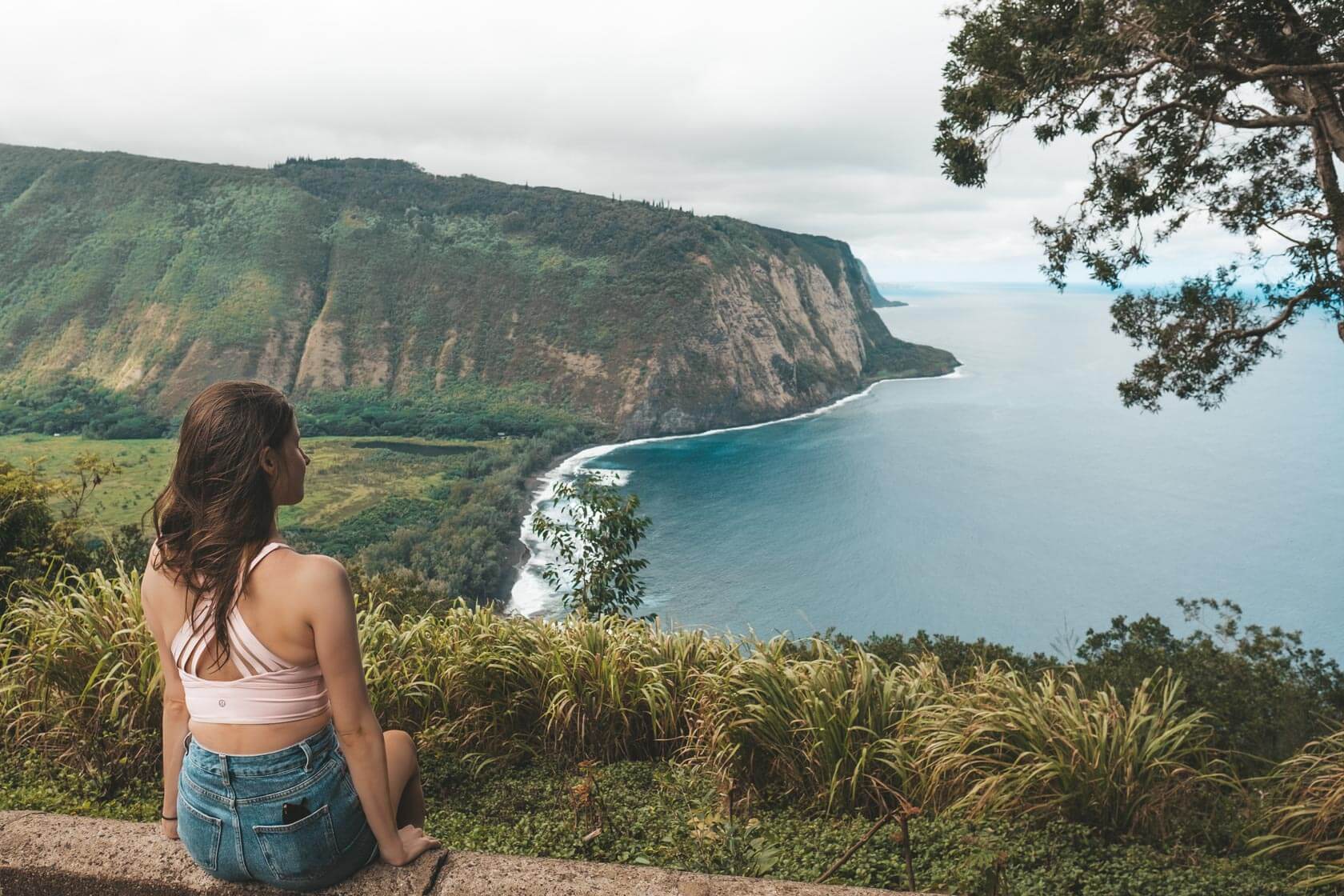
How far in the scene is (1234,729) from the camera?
7.24 metres

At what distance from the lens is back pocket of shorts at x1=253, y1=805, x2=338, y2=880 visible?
5.71ft

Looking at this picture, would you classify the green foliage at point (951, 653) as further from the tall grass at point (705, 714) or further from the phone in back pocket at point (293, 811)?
the phone in back pocket at point (293, 811)

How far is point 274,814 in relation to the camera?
1.74 metres

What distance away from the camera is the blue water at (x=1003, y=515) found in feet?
141

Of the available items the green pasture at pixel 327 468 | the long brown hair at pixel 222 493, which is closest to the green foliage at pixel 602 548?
the long brown hair at pixel 222 493

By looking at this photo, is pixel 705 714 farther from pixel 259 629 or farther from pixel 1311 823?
pixel 259 629

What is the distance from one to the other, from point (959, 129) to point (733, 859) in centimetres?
635

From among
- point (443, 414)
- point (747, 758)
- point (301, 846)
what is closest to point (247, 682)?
point (301, 846)

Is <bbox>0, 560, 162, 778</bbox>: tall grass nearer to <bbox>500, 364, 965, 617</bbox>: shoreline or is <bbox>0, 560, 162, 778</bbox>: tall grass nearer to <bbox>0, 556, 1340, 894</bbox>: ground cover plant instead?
<bbox>0, 556, 1340, 894</bbox>: ground cover plant

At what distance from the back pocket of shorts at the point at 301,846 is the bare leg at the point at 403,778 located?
150 mm

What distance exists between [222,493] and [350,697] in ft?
1.54

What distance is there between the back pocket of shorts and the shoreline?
25.3 metres

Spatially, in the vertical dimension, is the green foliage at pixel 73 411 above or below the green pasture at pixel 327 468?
above

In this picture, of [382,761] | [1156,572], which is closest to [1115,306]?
[382,761]
